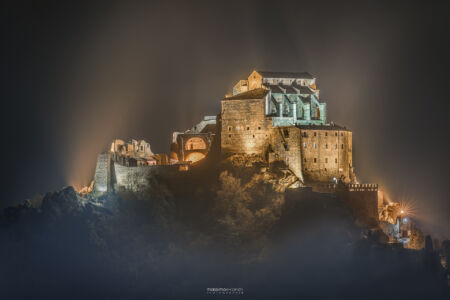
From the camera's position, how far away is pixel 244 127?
271ft

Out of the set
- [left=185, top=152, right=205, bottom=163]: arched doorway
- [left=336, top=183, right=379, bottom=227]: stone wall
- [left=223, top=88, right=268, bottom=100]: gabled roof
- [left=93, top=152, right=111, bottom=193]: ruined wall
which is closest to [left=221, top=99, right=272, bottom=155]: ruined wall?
[left=223, top=88, right=268, bottom=100]: gabled roof

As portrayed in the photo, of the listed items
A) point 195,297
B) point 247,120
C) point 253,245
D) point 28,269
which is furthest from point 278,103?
point 28,269

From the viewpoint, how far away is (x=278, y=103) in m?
84.5

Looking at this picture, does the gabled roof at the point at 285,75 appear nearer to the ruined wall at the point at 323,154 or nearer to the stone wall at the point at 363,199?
the ruined wall at the point at 323,154

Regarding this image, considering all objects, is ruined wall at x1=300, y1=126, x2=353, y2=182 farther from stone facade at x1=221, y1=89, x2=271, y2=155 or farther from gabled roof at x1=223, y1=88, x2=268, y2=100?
gabled roof at x1=223, y1=88, x2=268, y2=100

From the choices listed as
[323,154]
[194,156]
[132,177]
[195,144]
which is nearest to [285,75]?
[323,154]

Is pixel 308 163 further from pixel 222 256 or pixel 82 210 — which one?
pixel 82 210

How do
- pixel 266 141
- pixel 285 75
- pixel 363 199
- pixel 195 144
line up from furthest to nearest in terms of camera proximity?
1. pixel 285 75
2. pixel 195 144
3. pixel 266 141
4. pixel 363 199

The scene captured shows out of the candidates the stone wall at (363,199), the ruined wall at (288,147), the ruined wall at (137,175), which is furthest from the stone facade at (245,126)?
the stone wall at (363,199)

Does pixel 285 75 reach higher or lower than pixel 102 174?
higher

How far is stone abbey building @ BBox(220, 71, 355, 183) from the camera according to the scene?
80.1 m

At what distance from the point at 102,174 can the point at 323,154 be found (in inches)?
962

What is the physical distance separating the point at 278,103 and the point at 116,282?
1067 inches

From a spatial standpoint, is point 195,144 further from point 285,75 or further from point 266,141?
point 285,75
